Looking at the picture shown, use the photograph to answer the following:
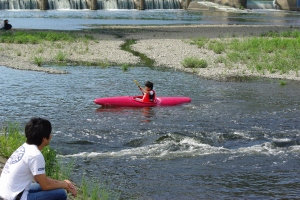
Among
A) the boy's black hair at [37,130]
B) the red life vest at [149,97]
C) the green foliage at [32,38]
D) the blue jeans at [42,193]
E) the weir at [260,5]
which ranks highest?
the boy's black hair at [37,130]

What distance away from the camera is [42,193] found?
6.57 metres

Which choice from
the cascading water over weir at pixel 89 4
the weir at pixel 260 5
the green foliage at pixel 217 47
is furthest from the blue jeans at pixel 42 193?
the weir at pixel 260 5

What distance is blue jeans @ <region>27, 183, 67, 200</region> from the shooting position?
21.4 ft

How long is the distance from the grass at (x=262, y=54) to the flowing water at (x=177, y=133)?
2.84 metres

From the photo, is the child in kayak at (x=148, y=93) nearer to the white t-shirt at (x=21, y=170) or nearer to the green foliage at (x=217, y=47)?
the white t-shirt at (x=21, y=170)

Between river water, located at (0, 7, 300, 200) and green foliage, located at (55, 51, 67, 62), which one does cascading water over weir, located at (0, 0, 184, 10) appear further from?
river water, located at (0, 7, 300, 200)

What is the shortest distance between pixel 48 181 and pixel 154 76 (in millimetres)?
17804

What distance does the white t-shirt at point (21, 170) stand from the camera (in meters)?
6.25

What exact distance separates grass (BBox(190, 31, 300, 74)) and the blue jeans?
63.8 feet

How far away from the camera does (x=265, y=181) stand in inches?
423

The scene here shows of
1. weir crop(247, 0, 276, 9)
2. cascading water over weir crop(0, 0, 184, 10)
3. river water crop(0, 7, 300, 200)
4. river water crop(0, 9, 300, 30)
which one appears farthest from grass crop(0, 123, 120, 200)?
weir crop(247, 0, 276, 9)

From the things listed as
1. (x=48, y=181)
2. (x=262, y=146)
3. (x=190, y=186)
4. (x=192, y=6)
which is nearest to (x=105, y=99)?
(x=262, y=146)

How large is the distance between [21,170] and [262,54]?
78.7 ft

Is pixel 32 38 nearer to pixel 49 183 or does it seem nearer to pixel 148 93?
pixel 148 93
